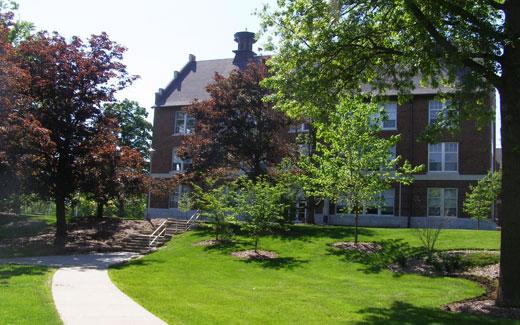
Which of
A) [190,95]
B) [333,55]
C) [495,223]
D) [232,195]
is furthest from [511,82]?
[190,95]

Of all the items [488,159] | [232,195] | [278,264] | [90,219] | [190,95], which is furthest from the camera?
[190,95]

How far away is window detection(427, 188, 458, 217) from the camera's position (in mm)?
34750

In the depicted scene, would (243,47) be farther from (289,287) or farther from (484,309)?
(484,309)

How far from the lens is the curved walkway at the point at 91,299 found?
8594 millimetres

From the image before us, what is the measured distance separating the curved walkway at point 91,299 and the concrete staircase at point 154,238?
Result: 599 cm

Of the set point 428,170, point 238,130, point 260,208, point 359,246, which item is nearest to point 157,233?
point 238,130

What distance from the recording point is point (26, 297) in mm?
10031

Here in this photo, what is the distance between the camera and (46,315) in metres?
8.48

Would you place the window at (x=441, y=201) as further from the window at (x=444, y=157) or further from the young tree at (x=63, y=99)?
the young tree at (x=63, y=99)

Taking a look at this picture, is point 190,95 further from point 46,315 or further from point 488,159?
point 46,315

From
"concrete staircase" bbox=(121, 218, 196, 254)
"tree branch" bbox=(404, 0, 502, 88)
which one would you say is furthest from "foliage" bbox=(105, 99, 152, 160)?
"tree branch" bbox=(404, 0, 502, 88)

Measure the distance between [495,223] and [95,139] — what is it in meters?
24.2

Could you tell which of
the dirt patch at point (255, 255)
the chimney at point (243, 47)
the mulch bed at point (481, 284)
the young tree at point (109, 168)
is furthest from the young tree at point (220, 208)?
the chimney at point (243, 47)

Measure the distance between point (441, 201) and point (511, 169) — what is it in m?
24.9
